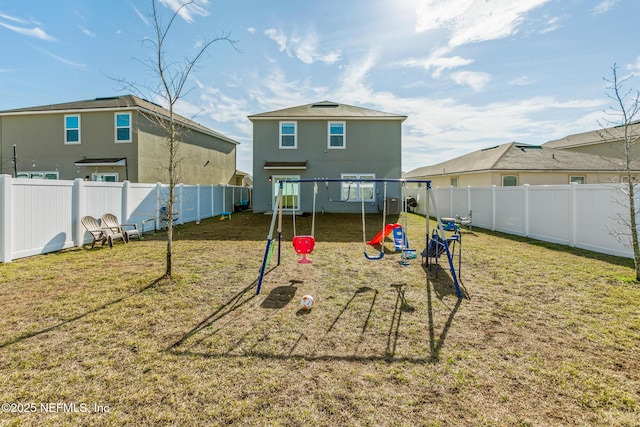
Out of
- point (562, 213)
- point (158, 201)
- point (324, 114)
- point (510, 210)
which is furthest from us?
point (324, 114)

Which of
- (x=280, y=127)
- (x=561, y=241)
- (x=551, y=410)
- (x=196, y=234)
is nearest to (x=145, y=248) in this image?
(x=196, y=234)

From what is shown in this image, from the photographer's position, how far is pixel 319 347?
3342 mm

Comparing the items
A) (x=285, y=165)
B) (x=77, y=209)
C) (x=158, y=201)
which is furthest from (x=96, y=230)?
(x=285, y=165)

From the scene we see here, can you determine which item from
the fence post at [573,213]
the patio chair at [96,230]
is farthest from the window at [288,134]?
the fence post at [573,213]

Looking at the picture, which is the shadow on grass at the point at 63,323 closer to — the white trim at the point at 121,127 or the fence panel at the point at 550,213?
the fence panel at the point at 550,213

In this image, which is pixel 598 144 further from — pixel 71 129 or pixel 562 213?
pixel 71 129

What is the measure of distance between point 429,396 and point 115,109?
1996 cm

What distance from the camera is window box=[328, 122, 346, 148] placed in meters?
17.9

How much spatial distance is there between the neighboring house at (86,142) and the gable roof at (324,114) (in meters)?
5.75

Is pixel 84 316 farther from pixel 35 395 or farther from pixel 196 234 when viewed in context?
pixel 196 234

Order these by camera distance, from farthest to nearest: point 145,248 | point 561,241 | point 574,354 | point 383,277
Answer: point 561,241, point 145,248, point 383,277, point 574,354

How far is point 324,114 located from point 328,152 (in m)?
2.33

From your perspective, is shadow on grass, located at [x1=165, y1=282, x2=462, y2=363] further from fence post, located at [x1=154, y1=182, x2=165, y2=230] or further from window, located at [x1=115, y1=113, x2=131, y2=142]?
A: window, located at [x1=115, y1=113, x2=131, y2=142]

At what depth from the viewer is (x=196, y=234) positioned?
11258 mm
